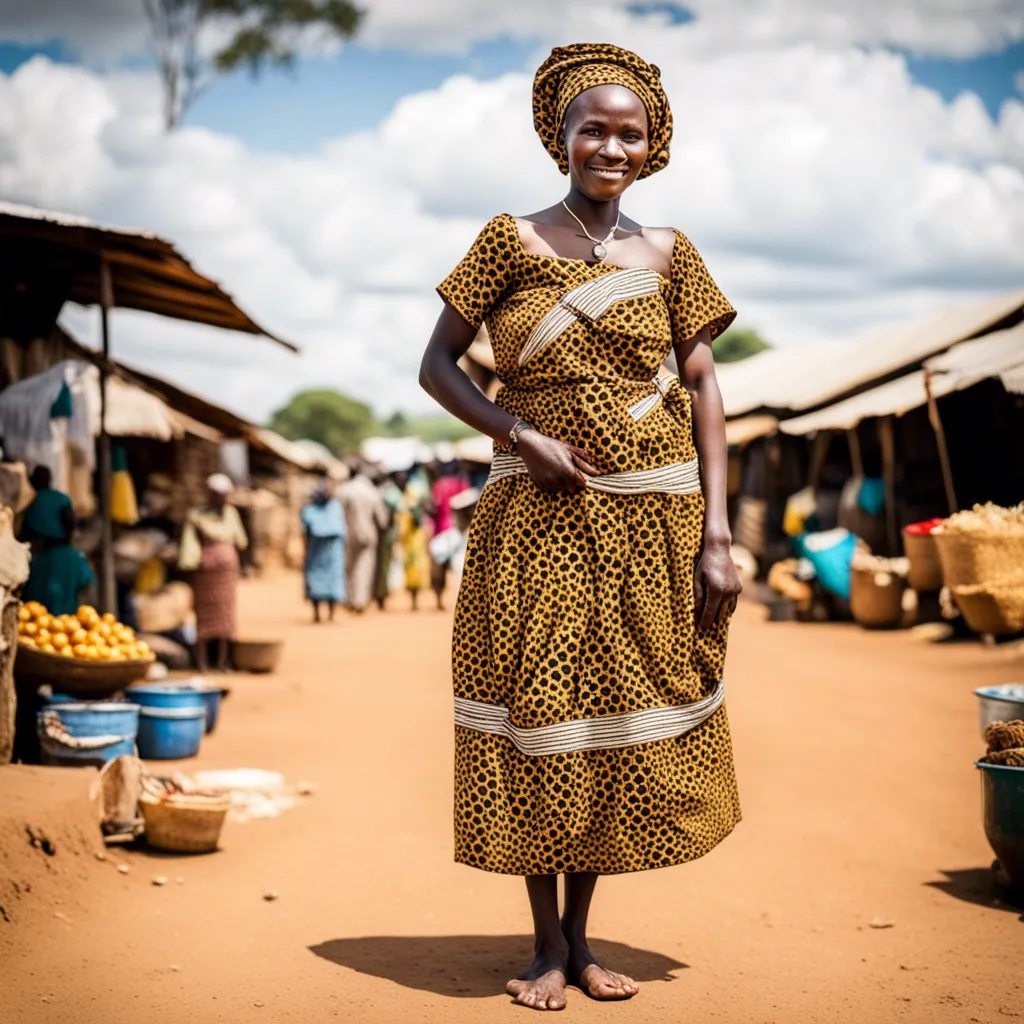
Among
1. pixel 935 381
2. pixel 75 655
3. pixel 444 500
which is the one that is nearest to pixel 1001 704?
pixel 75 655

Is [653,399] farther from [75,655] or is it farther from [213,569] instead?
[213,569]

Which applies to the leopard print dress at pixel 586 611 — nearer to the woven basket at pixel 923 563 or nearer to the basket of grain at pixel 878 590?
the woven basket at pixel 923 563

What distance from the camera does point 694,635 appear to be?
132 inches

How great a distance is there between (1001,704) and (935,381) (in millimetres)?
8242

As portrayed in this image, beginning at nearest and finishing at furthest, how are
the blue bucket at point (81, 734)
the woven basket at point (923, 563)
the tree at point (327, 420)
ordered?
Result: 1. the blue bucket at point (81, 734)
2. the woven basket at point (923, 563)
3. the tree at point (327, 420)

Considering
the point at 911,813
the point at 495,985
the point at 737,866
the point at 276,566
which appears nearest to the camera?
the point at 495,985

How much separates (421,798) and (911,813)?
231 centimetres

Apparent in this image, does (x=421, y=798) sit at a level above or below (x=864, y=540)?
below

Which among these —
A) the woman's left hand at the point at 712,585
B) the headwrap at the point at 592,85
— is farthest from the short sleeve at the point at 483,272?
the woman's left hand at the point at 712,585

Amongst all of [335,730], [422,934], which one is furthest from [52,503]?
[422,934]

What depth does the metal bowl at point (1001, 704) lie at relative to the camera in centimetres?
501

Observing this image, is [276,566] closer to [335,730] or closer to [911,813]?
[335,730]

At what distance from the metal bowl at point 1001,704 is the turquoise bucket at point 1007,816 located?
54 centimetres

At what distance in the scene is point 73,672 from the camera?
6.66m
